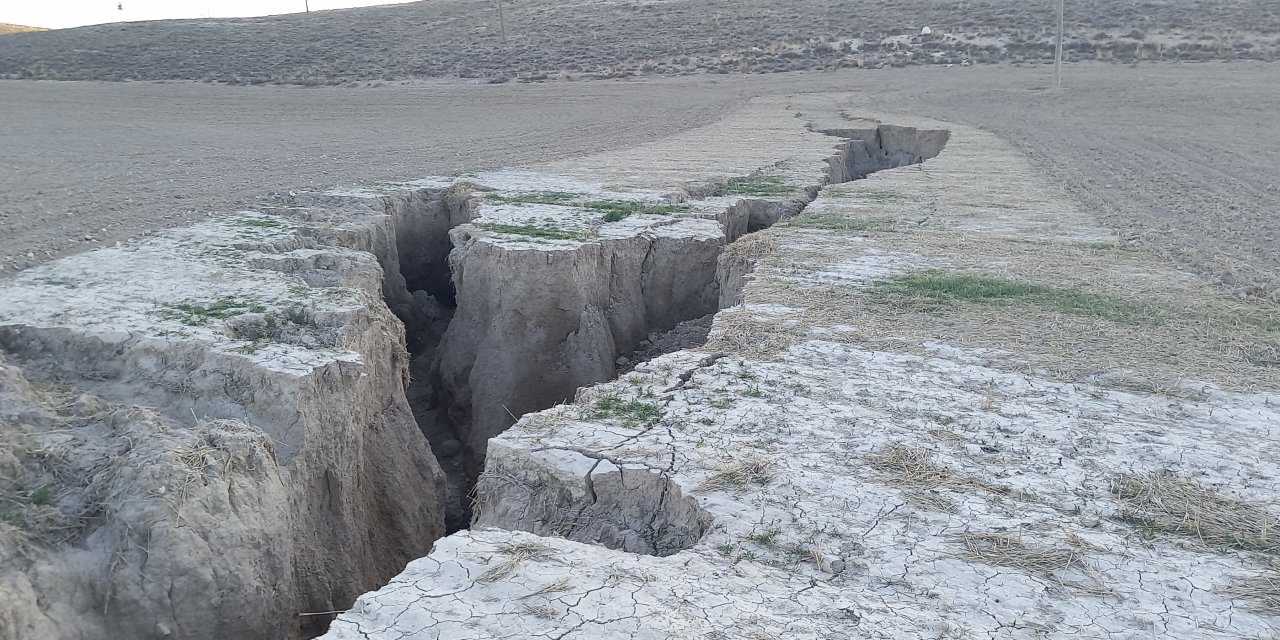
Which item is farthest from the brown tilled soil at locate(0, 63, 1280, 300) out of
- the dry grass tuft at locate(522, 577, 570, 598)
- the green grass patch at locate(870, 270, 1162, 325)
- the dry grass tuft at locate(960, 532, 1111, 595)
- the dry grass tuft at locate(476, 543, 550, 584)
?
the dry grass tuft at locate(522, 577, 570, 598)

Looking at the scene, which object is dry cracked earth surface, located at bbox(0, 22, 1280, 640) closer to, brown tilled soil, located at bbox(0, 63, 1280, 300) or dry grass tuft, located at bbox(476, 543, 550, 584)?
dry grass tuft, located at bbox(476, 543, 550, 584)

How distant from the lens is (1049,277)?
6.69 meters

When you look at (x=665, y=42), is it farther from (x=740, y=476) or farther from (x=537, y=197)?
(x=740, y=476)

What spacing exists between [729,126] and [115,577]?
592 inches

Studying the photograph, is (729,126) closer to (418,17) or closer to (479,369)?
(479,369)

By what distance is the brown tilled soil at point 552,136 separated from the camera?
8.49 m

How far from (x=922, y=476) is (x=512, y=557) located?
1.72 metres

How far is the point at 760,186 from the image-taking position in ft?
33.6

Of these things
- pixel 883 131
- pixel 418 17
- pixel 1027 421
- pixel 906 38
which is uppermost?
pixel 418 17

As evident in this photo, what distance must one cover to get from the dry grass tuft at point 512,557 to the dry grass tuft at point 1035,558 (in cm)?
154

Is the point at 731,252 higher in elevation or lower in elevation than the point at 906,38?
lower

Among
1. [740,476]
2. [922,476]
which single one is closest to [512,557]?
[740,476]

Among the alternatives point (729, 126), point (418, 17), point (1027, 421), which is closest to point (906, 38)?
point (729, 126)

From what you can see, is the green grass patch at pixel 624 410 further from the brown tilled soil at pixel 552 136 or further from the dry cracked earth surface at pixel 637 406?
the brown tilled soil at pixel 552 136
